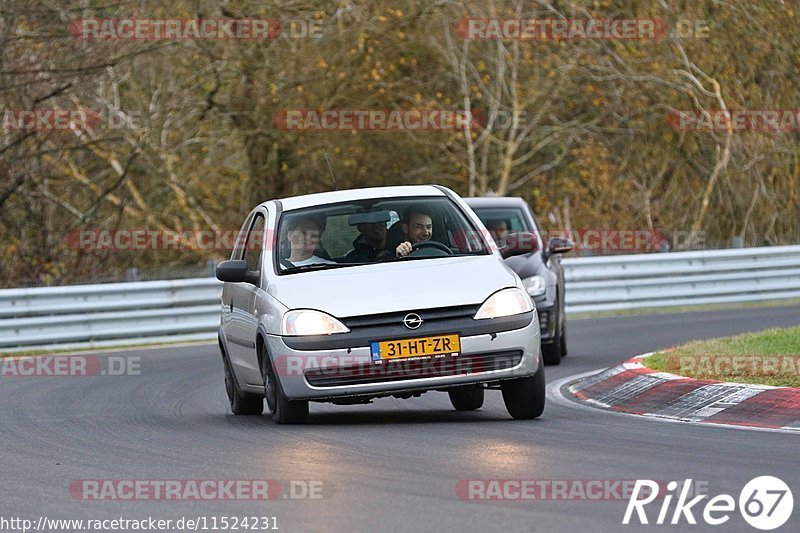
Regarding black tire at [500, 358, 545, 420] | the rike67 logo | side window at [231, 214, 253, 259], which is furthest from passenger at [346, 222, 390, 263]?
the rike67 logo

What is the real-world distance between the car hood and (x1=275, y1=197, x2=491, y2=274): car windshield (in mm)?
249

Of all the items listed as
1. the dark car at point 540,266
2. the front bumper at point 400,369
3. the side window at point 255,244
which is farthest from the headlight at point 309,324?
the dark car at point 540,266

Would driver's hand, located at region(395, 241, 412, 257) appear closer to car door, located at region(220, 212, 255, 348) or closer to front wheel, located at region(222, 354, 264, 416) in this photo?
car door, located at region(220, 212, 255, 348)

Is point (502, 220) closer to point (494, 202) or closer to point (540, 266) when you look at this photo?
point (494, 202)

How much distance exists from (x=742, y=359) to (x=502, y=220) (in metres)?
5.53

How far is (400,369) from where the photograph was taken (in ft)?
36.0

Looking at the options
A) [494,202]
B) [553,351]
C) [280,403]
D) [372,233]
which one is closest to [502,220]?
[494,202]

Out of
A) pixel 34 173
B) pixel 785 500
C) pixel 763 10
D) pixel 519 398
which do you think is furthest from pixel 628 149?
pixel 785 500

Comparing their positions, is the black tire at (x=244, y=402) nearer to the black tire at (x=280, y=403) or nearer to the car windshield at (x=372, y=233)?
the black tire at (x=280, y=403)

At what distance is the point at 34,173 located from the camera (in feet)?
95.8

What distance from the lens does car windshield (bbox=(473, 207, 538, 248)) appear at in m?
18.8

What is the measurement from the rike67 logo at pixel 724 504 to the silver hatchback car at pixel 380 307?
3032mm

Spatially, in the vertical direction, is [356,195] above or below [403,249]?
above

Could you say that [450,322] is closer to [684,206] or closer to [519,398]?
[519,398]
